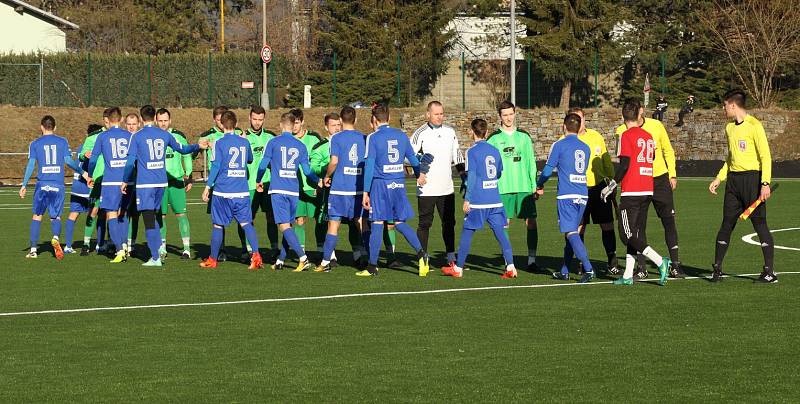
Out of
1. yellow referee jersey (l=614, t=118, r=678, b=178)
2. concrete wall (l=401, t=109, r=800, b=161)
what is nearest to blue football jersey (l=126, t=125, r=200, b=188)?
yellow referee jersey (l=614, t=118, r=678, b=178)

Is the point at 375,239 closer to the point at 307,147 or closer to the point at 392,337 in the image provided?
the point at 307,147

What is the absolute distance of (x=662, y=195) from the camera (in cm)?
1527

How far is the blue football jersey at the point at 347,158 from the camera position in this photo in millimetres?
16266

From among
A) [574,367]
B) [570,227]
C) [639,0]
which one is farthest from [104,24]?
[574,367]

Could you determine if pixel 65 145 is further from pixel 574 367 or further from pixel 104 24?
pixel 104 24

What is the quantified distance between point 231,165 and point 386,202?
218 cm

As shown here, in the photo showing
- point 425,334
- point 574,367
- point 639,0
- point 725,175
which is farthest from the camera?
point 639,0

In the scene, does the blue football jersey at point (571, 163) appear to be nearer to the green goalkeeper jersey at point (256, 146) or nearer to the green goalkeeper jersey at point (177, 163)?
the green goalkeeper jersey at point (256, 146)

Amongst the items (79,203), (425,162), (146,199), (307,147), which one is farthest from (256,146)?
(425,162)

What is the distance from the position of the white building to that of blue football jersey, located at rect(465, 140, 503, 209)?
5104 centimetres

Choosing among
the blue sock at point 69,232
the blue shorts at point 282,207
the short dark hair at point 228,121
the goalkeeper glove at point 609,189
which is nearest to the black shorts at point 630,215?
the goalkeeper glove at point 609,189

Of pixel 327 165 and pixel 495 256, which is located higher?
pixel 327 165

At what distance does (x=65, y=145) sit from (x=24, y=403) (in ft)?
34.4

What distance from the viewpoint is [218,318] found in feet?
41.1
